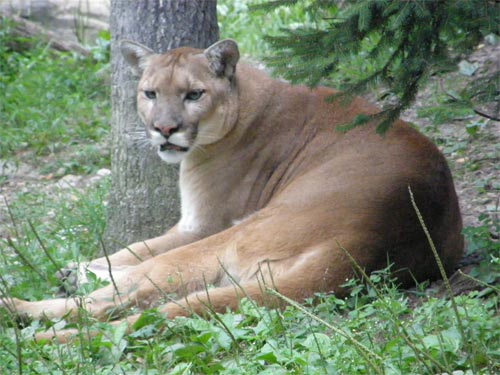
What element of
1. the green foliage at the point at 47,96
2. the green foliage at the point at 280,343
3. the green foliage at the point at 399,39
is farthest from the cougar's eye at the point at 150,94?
the green foliage at the point at 47,96

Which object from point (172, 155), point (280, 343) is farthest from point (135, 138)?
point (280, 343)

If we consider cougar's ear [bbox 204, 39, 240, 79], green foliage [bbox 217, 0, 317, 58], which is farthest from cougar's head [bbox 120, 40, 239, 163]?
green foliage [bbox 217, 0, 317, 58]

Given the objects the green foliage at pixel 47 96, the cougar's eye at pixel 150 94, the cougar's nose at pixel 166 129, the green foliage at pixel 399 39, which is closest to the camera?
the green foliage at pixel 399 39

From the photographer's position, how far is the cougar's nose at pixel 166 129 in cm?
520

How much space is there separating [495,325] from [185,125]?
2450 mm

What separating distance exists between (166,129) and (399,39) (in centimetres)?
157

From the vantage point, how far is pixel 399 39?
436cm

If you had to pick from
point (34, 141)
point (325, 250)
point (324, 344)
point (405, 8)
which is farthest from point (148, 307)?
point (34, 141)

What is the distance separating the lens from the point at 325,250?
427cm

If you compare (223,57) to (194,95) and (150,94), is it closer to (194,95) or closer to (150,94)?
(194,95)

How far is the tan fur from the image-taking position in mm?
4336

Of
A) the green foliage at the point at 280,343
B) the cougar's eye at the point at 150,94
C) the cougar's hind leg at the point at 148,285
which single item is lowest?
the cougar's hind leg at the point at 148,285

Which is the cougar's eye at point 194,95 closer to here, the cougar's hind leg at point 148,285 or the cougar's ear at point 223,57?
the cougar's ear at point 223,57

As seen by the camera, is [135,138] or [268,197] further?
[135,138]
